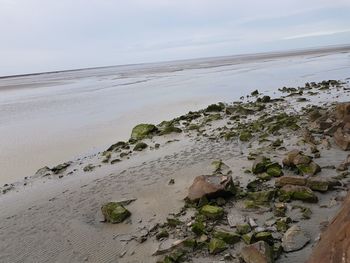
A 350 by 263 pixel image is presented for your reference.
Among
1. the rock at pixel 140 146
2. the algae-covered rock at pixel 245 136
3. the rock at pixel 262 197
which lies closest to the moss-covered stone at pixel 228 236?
the rock at pixel 262 197

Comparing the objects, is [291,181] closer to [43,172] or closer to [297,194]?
[297,194]

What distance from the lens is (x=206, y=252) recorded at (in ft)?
17.8

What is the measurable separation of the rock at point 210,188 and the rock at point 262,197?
1.35 ft

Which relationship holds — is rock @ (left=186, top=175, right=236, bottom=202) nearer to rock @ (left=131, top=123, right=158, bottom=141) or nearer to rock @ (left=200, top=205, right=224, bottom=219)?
rock @ (left=200, top=205, right=224, bottom=219)

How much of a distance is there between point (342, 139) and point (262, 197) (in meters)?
3.85

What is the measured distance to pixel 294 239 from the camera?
533 cm

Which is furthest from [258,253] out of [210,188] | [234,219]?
[210,188]

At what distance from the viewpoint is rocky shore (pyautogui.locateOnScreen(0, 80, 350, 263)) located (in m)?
5.61

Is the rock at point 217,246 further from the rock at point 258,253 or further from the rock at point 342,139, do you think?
the rock at point 342,139

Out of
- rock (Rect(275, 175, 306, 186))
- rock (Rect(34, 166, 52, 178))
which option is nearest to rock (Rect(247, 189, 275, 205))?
rock (Rect(275, 175, 306, 186))

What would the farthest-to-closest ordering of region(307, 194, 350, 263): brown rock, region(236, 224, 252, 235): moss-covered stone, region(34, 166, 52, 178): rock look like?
1. region(34, 166, 52, 178): rock
2. region(236, 224, 252, 235): moss-covered stone
3. region(307, 194, 350, 263): brown rock

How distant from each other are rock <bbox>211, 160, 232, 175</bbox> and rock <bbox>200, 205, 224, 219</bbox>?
2.12 meters

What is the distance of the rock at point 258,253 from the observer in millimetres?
4813

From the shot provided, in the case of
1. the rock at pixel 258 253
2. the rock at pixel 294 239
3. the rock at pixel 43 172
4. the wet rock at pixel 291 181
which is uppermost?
the wet rock at pixel 291 181
